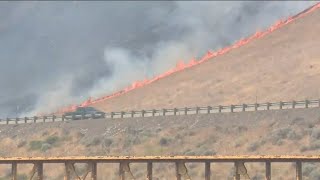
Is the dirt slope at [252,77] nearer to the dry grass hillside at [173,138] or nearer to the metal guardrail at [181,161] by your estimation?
the dry grass hillside at [173,138]

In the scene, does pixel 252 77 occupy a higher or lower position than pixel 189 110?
higher

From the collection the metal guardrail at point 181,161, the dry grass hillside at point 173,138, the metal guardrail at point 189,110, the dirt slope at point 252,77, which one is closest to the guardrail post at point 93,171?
the metal guardrail at point 181,161

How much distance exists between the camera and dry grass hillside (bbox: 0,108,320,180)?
3526 inches

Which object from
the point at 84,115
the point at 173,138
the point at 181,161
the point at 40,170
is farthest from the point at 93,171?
the point at 84,115

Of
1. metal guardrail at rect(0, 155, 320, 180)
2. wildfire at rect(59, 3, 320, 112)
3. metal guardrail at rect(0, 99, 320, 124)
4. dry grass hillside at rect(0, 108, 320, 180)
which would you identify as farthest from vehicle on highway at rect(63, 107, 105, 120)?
metal guardrail at rect(0, 155, 320, 180)

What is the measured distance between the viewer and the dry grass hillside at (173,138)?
89562 mm

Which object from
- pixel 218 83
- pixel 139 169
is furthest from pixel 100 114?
pixel 218 83

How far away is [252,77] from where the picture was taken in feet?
504

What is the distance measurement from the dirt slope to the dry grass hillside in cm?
2345

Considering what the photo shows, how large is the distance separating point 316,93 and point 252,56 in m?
44.1

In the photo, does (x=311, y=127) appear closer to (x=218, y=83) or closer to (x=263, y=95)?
(x=263, y=95)

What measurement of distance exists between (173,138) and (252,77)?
→ 52922 millimetres

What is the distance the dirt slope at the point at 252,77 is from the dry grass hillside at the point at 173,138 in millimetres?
23453

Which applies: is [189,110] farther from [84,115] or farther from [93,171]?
[93,171]
